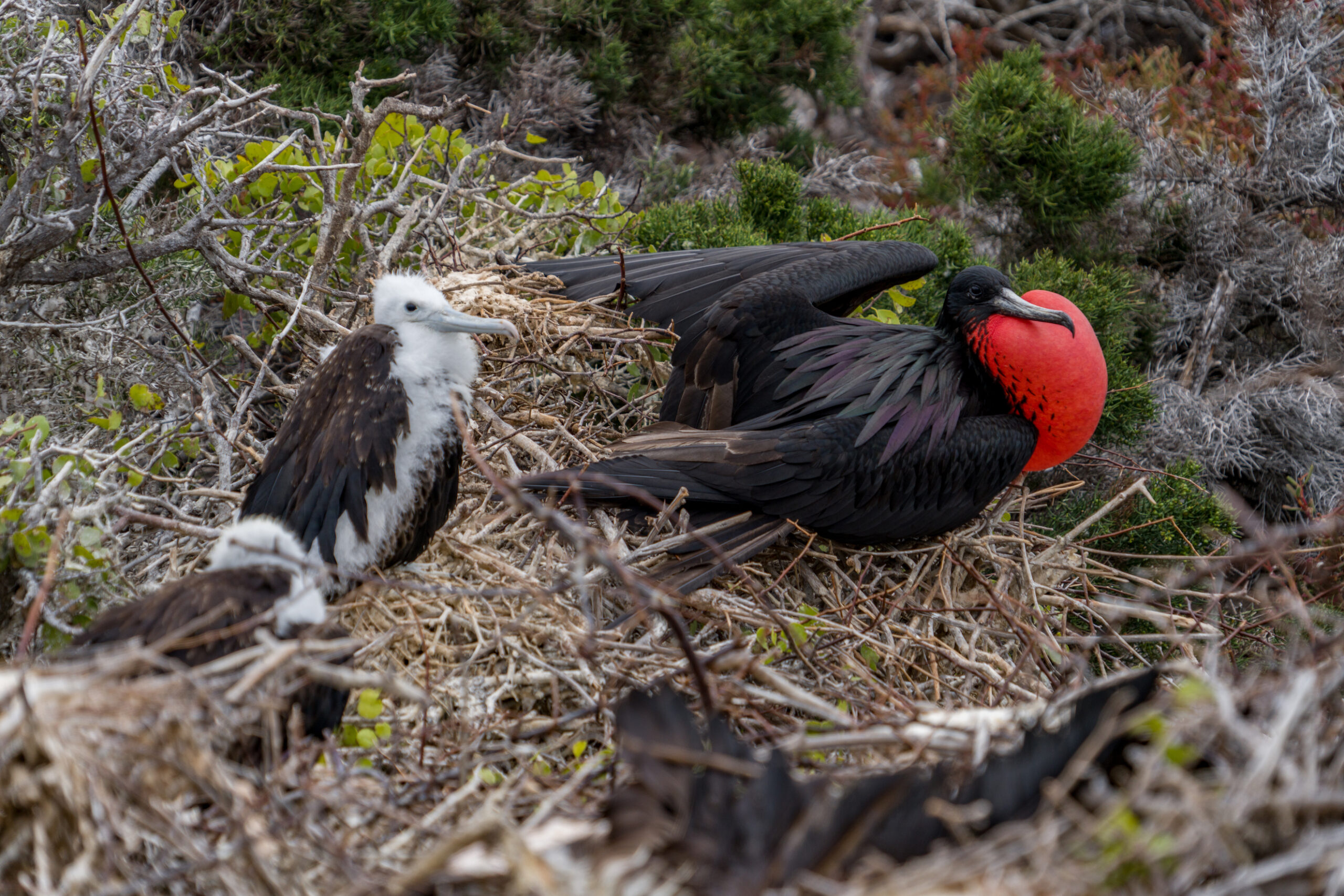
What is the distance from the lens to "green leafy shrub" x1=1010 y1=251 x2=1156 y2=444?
12.2ft

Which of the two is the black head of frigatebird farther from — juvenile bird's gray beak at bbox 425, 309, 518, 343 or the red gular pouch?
juvenile bird's gray beak at bbox 425, 309, 518, 343

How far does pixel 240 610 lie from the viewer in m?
1.73

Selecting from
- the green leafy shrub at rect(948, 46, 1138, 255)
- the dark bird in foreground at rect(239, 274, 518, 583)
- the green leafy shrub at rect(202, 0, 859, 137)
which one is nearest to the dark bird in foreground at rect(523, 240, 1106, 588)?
the dark bird in foreground at rect(239, 274, 518, 583)

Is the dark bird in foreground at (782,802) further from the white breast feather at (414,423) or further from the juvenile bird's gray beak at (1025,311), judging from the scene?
the juvenile bird's gray beak at (1025,311)

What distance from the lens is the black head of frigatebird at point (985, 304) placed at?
2756mm

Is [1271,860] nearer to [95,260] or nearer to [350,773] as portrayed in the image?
[350,773]

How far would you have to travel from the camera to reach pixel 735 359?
2908 millimetres

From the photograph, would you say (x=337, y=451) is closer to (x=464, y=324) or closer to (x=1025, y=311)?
(x=464, y=324)

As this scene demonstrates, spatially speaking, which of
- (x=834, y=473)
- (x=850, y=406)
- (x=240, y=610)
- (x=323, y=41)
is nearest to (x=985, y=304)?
(x=850, y=406)

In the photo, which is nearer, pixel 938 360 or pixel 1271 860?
pixel 1271 860

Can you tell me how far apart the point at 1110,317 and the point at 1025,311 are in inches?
52.7

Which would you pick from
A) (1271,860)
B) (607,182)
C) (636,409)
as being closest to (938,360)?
(636,409)

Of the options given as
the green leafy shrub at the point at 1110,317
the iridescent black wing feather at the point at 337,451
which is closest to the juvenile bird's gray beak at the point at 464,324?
the iridescent black wing feather at the point at 337,451

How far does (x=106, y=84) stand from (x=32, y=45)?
0.91 ft
